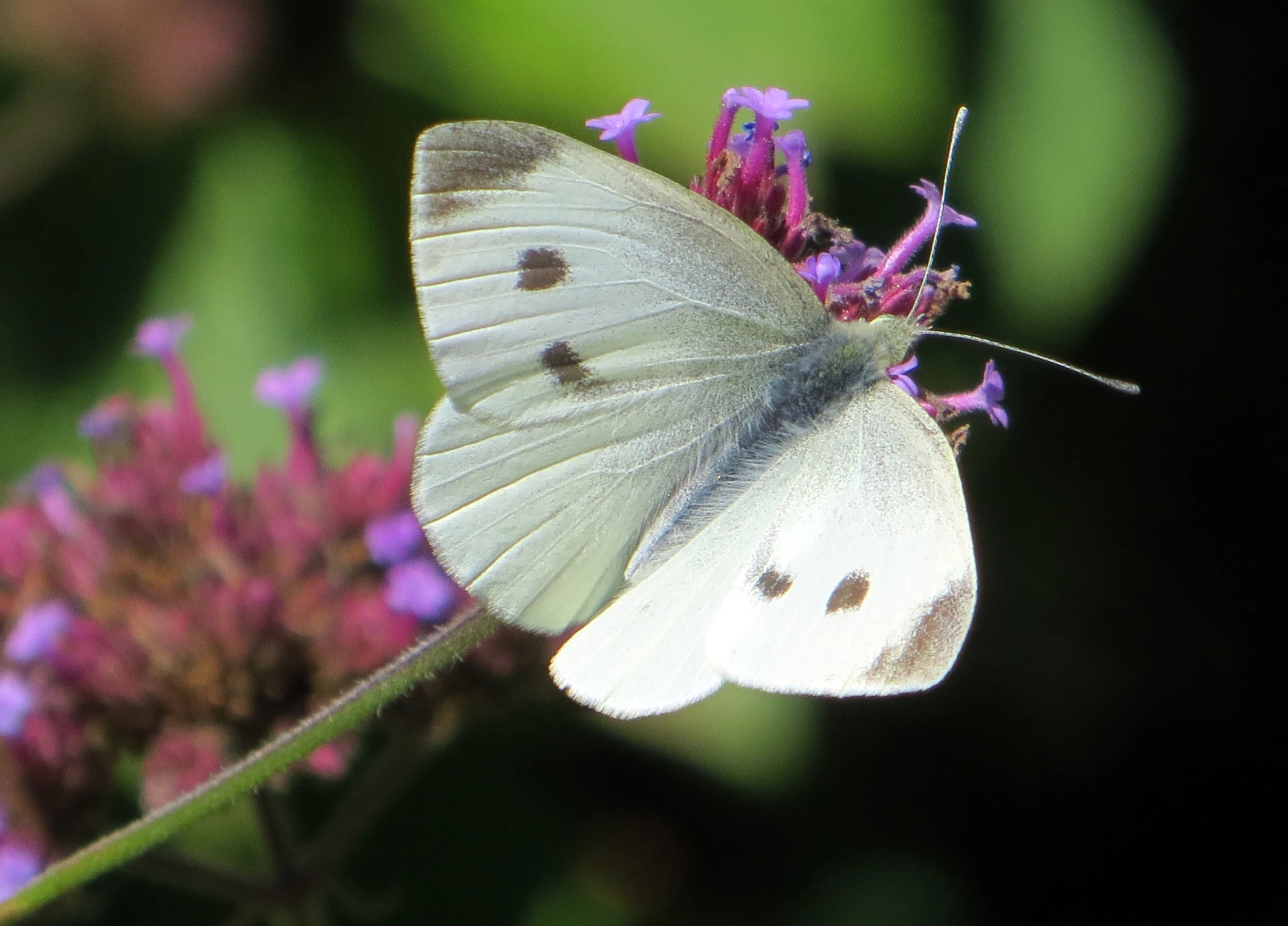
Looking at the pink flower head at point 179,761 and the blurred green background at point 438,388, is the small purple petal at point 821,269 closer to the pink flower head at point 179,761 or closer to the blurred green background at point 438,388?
the blurred green background at point 438,388

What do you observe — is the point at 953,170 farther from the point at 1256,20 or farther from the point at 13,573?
the point at 13,573

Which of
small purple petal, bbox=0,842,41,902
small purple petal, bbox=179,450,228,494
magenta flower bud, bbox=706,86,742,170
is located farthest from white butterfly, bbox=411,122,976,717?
small purple petal, bbox=0,842,41,902

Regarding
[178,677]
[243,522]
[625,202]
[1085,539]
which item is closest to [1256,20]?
[1085,539]

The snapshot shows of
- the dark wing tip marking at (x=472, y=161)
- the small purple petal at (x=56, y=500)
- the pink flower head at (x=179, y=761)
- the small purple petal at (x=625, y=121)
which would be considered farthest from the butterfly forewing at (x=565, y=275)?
the small purple petal at (x=56, y=500)

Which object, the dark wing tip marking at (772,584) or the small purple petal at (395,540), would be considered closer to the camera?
the dark wing tip marking at (772,584)

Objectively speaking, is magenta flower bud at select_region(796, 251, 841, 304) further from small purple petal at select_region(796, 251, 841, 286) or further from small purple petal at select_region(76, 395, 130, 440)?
small purple petal at select_region(76, 395, 130, 440)
